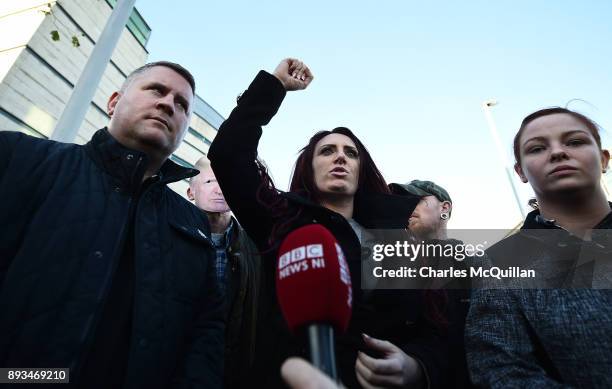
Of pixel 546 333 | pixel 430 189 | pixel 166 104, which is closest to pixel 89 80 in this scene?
pixel 166 104

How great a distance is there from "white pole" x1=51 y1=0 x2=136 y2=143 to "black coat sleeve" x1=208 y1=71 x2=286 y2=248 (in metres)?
2.14

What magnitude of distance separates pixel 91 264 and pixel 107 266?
59mm

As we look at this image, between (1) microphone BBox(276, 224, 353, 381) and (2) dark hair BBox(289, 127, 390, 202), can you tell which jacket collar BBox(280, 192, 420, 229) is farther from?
(1) microphone BBox(276, 224, 353, 381)

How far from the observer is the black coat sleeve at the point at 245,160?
1.80 m

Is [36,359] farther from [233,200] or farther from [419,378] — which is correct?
[419,378]

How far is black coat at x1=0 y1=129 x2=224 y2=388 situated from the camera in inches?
48.6

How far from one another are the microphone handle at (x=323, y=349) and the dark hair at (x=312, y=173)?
1538mm

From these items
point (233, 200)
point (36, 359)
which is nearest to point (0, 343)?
point (36, 359)

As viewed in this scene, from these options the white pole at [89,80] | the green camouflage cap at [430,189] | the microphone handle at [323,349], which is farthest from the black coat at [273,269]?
the green camouflage cap at [430,189]

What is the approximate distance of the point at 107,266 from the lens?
142cm

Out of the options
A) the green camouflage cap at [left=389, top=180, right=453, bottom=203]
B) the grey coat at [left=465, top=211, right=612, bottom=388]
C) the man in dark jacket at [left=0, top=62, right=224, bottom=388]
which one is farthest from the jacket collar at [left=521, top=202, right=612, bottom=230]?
the green camouflage cap at [left=389, top=180, right=453, bottom=203]

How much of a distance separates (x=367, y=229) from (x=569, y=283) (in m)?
1.04

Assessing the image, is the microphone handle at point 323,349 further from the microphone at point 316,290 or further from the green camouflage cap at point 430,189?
the green camouflage cap at point 430,189

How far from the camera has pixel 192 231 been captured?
1951 mm
